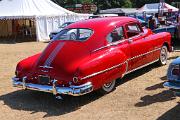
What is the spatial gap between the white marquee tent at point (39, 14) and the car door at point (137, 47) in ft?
56.7

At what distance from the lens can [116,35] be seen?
8.50m

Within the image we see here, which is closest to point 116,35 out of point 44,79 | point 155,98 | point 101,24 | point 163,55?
point 101,24

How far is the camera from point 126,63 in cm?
828

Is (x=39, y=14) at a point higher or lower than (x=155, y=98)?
higher

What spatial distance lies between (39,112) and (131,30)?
3452mm

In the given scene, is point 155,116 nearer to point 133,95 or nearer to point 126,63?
point 133,95

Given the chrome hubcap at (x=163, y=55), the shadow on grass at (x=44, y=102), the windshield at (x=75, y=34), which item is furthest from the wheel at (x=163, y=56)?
the windshield at (x=75, y=34)

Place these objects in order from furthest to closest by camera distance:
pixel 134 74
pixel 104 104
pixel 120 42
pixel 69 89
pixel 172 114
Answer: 1. pixel 134 74
2. pixel 120 42
3. pixel 104 104
4. pixel 69 89
5. pixel 172 114

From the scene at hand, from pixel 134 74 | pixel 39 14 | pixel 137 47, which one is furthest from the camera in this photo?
pixel 39 14

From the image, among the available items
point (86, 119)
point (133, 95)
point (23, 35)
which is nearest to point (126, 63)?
point (133, 95)

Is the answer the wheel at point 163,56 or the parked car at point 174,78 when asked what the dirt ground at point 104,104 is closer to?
A: the parked car at point 174,78

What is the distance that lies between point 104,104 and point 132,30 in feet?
8.88

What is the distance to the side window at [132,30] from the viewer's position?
9.01 m

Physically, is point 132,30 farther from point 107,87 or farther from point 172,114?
point 172,114
